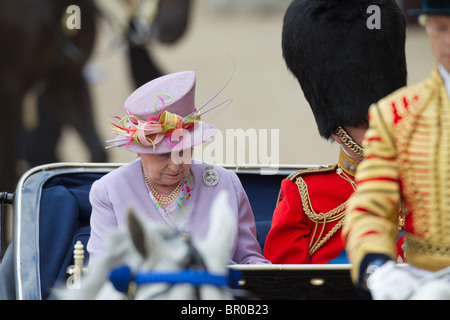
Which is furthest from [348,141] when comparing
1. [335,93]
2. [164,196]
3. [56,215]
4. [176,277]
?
[176,277]

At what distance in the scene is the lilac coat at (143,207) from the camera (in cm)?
283

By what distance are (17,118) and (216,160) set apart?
9.82ft

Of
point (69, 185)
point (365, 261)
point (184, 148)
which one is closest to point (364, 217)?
point (365, 261)

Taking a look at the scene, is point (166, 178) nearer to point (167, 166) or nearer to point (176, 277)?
point (167, 166)

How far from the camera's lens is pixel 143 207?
2.86 meters

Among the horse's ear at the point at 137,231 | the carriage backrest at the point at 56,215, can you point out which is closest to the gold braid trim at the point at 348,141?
the carriage backrest at the point at 56,215

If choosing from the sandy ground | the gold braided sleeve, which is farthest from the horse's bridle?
the sandy ground

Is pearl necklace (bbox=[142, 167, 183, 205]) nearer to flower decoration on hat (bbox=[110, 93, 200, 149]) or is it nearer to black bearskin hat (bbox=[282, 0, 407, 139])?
flower decoration on hat (bbox=[110, 93, 200, 149])

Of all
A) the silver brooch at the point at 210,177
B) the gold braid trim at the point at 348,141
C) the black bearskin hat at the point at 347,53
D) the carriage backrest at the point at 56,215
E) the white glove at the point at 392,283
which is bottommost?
the carriage backrest at the point at 56,215

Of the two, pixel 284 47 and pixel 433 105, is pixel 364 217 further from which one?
pixel 284 47

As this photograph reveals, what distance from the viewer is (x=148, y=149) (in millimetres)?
2766

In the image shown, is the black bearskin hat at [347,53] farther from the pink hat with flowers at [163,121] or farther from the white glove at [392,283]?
the white glove at [392,283]

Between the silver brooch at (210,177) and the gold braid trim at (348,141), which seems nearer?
the gold braid trim at (348,141)

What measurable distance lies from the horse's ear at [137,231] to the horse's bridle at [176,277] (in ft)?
0.13
